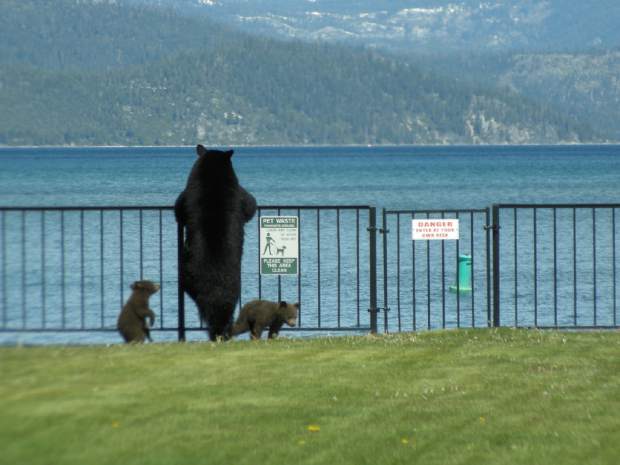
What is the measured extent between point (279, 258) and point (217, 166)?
2037 millimetres

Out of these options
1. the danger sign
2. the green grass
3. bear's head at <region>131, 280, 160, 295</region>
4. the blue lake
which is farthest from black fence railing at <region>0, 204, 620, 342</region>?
the blue lake

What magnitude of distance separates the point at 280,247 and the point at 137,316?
243 centimetres

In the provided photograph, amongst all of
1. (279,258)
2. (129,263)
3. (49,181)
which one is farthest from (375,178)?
(279,258)

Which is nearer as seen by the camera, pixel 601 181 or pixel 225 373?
pixel 225 373

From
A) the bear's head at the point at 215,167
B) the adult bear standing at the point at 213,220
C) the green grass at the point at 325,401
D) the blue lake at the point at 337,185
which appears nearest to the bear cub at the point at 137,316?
the adult bear standing at the point at 213,220

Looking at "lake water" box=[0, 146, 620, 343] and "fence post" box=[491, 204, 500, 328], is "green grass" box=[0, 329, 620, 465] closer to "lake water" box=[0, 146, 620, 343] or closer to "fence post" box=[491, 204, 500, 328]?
"lake water" box=[0, 146, 620, 343]

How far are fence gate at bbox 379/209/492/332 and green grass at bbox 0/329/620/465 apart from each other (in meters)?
2.35

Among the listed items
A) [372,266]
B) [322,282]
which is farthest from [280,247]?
[322,282]

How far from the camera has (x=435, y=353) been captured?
12.1 metres

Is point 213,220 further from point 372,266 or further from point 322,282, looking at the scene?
point 322,282

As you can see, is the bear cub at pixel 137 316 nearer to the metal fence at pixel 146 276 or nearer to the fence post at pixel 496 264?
the metal fence at pixel 146 276

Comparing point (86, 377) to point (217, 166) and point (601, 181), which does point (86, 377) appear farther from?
point (601, 181)

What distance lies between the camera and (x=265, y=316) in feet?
50.5

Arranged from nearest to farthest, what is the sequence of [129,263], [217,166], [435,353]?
[435,353] → [217,166] → [129,263]
